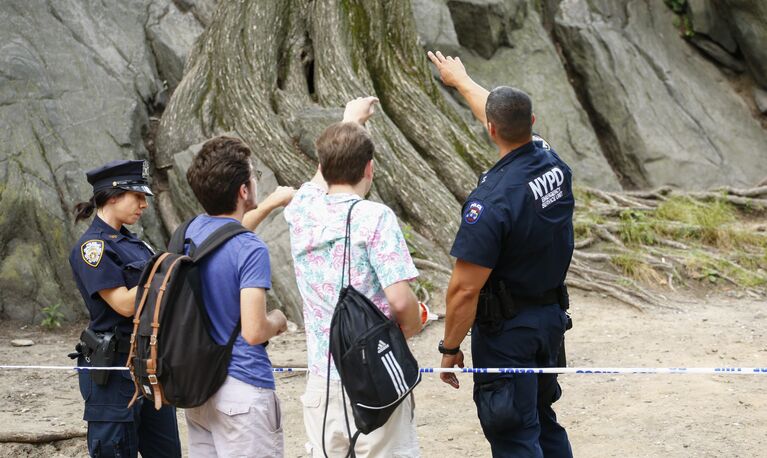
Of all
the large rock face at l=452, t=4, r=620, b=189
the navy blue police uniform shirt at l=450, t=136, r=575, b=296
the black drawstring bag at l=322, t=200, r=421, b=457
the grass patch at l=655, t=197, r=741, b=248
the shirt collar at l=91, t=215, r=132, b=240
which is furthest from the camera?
the large rock face at l=452, t=4, r=620, b=189

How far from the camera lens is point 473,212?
347cm

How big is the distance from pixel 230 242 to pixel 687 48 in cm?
1148

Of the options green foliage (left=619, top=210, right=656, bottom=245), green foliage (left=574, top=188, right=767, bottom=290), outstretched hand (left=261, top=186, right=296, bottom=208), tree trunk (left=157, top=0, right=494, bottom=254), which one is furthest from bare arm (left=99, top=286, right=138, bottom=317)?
green foliage (left=619, top=210, right=656, bottom=245)

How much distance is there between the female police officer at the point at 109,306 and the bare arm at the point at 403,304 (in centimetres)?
112

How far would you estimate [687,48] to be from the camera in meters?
13.1

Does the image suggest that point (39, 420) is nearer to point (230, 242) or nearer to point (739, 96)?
point (230, 242)

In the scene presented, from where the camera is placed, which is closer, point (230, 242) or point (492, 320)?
point (230, 242)

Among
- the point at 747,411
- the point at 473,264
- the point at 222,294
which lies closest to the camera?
the point at 222,294

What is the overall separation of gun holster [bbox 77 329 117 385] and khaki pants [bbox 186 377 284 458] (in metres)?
0.57

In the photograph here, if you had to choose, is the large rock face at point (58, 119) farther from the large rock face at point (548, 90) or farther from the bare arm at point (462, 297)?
the bare arm at point (462, 297)

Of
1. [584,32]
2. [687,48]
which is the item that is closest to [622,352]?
[584,32]

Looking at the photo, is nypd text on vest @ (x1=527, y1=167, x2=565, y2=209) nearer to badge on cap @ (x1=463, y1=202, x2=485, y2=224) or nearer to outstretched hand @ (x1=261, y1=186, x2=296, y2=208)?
badge on cap @ (x1=463, y1=202, x2=485, y2=224)

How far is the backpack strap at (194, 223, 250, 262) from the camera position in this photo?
10.3ft

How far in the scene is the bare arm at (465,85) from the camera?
4.30 meters
